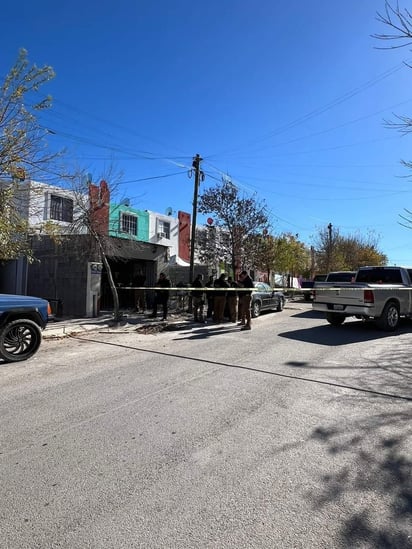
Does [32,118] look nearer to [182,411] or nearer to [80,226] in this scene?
[80,226]

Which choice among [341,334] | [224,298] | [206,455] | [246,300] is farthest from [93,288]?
[206,455]

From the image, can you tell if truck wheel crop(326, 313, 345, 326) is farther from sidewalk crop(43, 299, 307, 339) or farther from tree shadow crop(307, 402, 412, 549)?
tree shadow crop(307, 402, 412, 549)

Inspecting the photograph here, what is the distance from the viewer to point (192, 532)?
2541mm

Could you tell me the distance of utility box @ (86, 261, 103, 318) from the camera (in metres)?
14.7

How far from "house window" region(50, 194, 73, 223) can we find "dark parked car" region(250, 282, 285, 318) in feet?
27.6

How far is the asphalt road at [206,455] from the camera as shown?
2587mm

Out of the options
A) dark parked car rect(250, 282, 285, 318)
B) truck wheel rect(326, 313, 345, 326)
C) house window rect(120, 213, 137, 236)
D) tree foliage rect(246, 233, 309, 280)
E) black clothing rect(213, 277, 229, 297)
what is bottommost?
truck wheel rect(326, 313, 345, 326)

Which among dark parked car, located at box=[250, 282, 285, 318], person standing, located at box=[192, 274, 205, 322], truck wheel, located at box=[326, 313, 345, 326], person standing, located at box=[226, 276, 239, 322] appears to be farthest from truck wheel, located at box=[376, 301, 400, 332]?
person standing, located at box=[192, 274, 205, 322]

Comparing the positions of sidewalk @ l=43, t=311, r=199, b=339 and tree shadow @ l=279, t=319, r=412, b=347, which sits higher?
tree shadow @ l=279, t=319, r=412, b=347

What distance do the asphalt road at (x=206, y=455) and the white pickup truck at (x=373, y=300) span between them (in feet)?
13.1

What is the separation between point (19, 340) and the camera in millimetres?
7863

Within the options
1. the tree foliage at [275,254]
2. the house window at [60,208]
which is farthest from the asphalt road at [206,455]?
the tree foliage at [275,254]

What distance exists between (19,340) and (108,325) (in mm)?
5120

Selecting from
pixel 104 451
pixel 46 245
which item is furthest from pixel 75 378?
pixel 46 245
